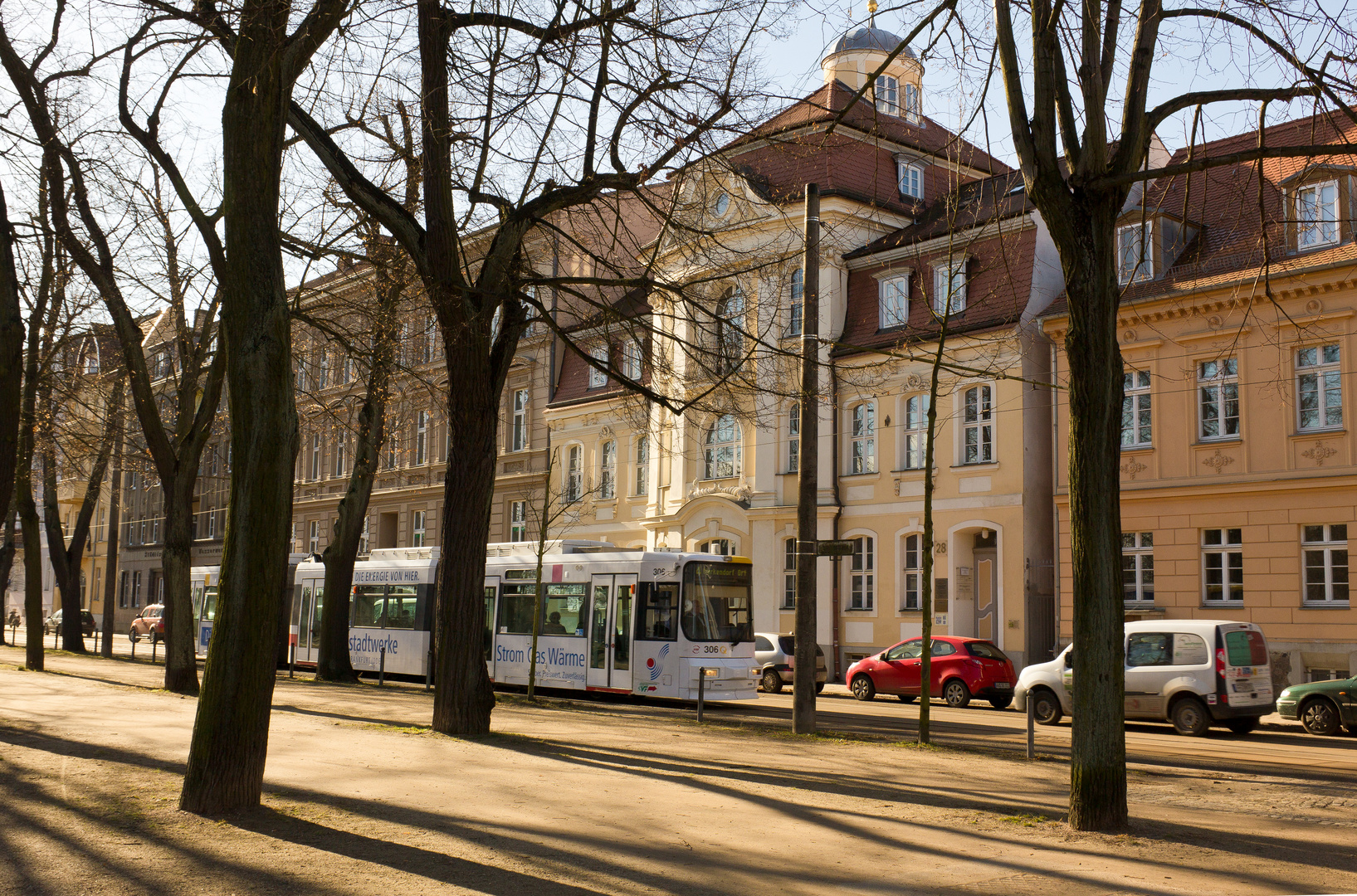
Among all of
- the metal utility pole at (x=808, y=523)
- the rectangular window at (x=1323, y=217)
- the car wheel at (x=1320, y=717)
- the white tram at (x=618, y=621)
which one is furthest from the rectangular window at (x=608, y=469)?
the metal utility pole at (x=808, y=523)

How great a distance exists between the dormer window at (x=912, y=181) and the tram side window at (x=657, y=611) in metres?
18.1

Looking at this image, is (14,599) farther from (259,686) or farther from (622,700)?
(259,686)

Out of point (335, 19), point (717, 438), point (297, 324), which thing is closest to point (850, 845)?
point (335, 19)

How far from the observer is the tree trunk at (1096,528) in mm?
8797

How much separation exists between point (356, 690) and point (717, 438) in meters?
16.4

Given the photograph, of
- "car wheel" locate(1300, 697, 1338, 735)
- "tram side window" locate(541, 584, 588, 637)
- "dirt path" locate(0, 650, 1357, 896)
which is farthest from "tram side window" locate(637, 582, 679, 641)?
"car wheel" locate(1300, 697, 1338, 735)

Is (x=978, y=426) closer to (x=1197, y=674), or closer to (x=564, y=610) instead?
(x=564, y=610)

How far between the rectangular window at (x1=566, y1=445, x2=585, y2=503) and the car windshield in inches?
762

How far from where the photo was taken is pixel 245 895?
6473 mm

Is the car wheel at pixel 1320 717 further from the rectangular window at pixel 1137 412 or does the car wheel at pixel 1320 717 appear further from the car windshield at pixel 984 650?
the rectangular window at pixel 1137 412

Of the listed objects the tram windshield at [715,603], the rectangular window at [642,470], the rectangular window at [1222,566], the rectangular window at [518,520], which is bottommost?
the tram windshield at [715,603]

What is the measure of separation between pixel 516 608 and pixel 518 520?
18.4 meters

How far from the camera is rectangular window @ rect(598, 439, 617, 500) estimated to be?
41166 millimetres

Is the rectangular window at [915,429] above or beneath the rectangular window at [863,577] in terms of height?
above
